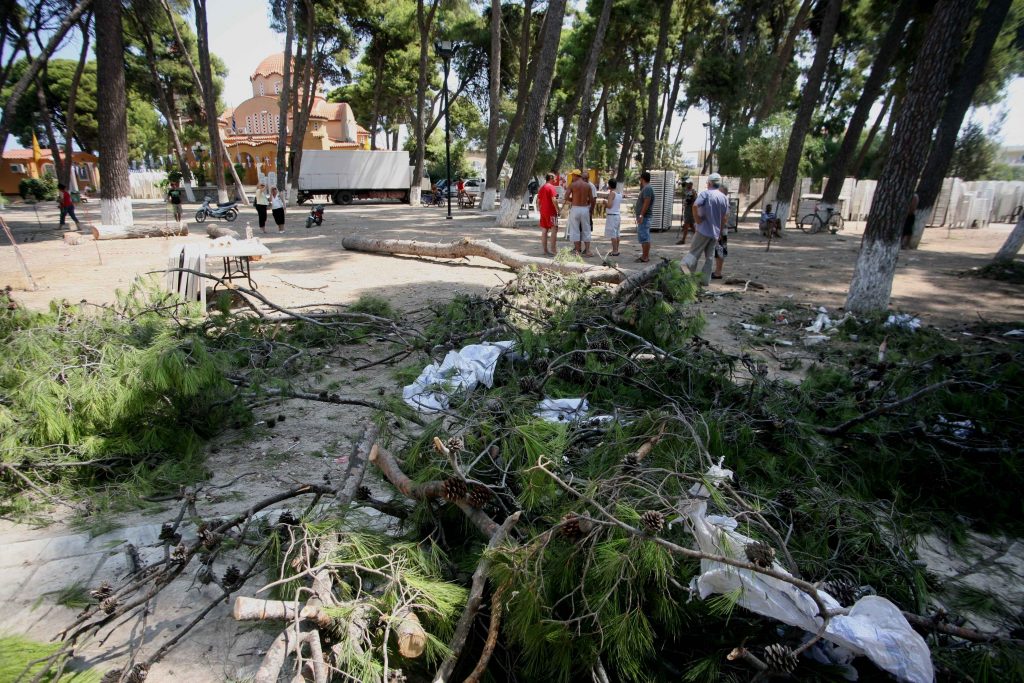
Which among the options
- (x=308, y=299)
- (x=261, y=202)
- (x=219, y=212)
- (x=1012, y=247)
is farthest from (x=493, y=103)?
(x=1012, y=247)

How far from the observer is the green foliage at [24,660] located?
1.59m

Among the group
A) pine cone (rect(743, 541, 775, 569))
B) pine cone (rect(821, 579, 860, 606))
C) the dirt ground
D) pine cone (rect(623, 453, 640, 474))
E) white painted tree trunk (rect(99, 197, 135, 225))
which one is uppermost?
white painted tree trunk (rect(99, 197, 135, 225))

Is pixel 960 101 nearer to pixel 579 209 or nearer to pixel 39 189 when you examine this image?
pixel 579 209

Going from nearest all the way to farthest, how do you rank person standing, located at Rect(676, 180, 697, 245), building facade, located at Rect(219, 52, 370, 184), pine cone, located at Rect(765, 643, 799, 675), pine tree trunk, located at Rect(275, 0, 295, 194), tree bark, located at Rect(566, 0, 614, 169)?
pine cone, located at Rect(765, 643, 799, 675)
person standing, located at Rect(676, 180, 697, 245)
tree bark, located at Rect(566, 0, 614, 169)
pine tree trunk, located at Rect(275, 0, 295, 194)
building facade, located at Rect(219, 52, 370, 184)

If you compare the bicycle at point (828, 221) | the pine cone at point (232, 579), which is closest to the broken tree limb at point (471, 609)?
the pine cone at point (232, 579)

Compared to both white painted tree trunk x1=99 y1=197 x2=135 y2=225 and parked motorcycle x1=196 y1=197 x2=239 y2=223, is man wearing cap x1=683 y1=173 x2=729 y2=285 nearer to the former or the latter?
white painted tree trunk x1=99 y1=197 x2=135 y2=225

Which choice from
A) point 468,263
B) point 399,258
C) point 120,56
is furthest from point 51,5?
point 468,263

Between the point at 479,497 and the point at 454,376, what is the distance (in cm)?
182

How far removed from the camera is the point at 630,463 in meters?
2.20

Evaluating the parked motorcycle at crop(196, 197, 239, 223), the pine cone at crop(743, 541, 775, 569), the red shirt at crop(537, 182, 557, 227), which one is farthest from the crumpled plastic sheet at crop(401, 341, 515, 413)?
the parked motorcycle at crop(196, 197, 239, 223)

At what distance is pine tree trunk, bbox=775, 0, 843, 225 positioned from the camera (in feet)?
51.6

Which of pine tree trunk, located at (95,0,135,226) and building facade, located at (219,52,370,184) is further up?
building facade, located at (219,52,370,184)

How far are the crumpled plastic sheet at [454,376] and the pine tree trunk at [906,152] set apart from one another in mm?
5978

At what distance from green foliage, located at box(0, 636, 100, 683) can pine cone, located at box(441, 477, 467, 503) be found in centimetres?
126
